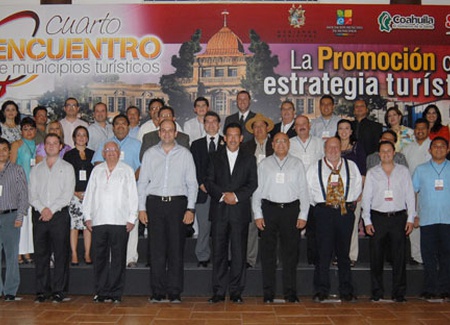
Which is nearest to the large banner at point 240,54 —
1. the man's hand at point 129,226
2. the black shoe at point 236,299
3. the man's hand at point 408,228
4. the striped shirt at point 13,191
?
the striped shirt at point 13,191

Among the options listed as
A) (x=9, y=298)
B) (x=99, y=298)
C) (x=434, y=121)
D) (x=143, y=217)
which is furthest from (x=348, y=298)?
(x=9, y=298)

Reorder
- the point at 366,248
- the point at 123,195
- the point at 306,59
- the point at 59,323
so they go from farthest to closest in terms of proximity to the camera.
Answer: the point at 306,59 < the point at 366,248 < the point at 123,195 < the point at 59,323

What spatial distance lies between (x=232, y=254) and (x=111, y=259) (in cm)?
118

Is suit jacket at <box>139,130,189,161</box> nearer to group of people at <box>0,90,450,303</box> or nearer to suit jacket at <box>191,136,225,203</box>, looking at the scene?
suit jacket at <box>191,136,225,203</box>

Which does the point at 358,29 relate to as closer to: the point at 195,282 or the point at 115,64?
the point at 115,64

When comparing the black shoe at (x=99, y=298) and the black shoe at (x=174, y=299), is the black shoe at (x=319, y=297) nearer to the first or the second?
the black shoe at (x=174, y=299)

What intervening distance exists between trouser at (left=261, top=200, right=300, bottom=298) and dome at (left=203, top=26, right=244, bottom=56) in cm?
328

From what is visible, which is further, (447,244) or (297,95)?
(297,95)

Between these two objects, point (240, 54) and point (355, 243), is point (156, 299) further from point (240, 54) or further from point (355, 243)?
point (240, 54)

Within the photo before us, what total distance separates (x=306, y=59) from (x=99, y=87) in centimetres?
310

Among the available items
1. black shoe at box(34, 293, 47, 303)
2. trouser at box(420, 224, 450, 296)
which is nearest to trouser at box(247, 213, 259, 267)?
trouser at box(420, 224, 450, 296)

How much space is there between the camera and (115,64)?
7.70m

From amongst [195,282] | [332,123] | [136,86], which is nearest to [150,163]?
[195,282]

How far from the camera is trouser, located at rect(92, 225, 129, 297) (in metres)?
5.01
